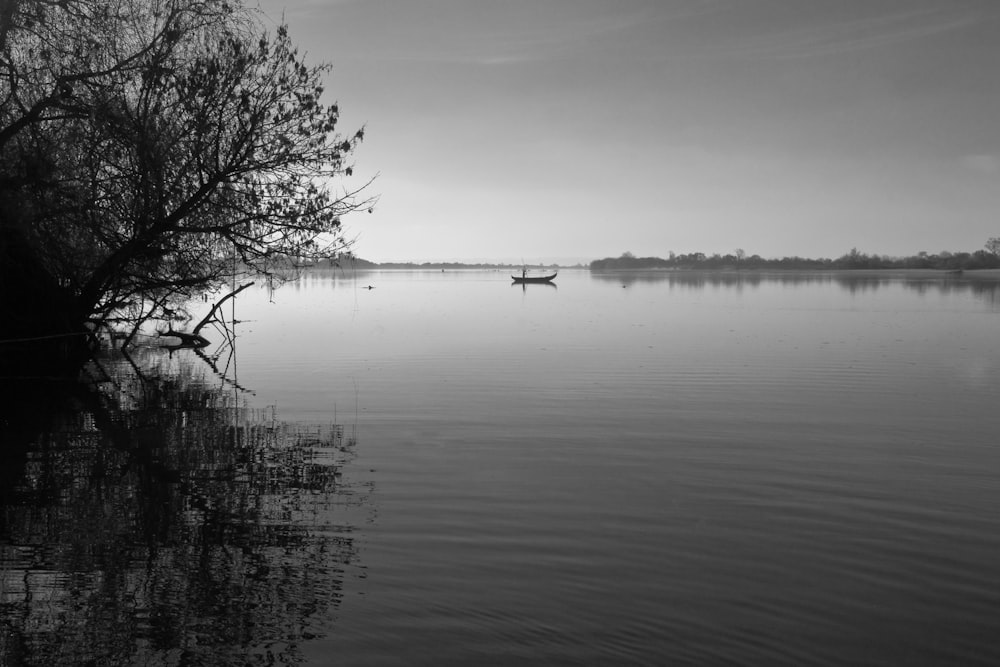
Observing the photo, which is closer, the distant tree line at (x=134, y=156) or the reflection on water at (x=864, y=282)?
the distant tree line at (x=134, y=156)

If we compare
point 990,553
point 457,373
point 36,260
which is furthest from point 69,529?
point 36,260

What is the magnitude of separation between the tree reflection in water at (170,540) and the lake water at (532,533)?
35mm

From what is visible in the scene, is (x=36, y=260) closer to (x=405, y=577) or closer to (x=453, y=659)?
(x=405, y=577)

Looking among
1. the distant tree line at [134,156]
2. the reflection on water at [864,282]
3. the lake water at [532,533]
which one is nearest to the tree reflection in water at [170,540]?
the lake water at [532,533]

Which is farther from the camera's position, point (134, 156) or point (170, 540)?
point (134, 156)

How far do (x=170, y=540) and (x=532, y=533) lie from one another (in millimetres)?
3748

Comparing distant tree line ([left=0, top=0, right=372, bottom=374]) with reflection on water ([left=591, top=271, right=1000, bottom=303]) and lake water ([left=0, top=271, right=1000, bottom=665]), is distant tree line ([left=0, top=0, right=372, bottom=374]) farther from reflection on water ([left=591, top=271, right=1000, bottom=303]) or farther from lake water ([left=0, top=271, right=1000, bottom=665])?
reflection on water ([left=591, top=271, right=1000, bottom=303])

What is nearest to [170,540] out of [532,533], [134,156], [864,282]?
[532,533]

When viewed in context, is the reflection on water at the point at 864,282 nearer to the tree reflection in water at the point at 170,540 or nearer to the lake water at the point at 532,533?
the lake water at the point at 532,533

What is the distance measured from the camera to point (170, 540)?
7918 mm

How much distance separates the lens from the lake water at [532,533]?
602cm

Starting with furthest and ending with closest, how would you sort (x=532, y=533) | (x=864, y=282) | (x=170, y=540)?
(x=864, y=282)
(x=532, y=533)
(x=170, y=540)

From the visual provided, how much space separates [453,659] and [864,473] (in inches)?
296

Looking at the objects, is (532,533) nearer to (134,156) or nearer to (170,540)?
(170,540)
